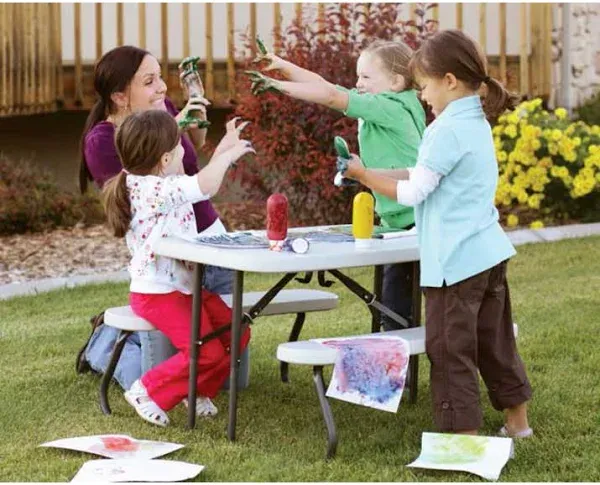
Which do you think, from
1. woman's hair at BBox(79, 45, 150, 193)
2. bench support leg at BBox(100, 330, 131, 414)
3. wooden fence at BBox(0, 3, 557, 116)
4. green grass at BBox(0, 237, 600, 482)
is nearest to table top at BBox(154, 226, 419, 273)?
bench support leg at BBox(100, 330, 131, 414)

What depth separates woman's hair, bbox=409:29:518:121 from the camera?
182 inches

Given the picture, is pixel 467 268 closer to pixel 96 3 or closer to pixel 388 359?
pixel 388 359

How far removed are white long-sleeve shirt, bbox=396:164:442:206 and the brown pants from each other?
1.01 ft

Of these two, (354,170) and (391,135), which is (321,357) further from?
(391,135)

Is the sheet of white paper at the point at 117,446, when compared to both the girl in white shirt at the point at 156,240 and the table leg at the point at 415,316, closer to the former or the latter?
the girl in white shirt at the point at 156,240

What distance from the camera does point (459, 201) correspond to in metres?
4.56

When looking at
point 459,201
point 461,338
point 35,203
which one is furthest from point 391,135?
point 35,203

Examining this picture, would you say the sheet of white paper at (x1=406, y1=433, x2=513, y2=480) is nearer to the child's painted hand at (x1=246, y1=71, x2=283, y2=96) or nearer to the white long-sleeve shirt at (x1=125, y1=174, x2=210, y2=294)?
the white long-sleeve shirt at (x1=125, y1=174, x2=210, y2=294)

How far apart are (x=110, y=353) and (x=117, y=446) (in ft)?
3.91

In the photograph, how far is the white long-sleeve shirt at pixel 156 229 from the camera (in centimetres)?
504

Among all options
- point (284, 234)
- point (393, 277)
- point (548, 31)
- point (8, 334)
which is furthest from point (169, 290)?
point (548, 31)

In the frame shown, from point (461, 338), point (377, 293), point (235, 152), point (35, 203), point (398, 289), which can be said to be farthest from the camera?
point (35, 203)

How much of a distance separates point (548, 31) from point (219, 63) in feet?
9.95

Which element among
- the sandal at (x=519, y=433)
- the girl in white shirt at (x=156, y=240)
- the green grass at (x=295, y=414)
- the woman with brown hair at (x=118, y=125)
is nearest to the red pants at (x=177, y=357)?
the girl in white shirt at (x=156, y=240)
